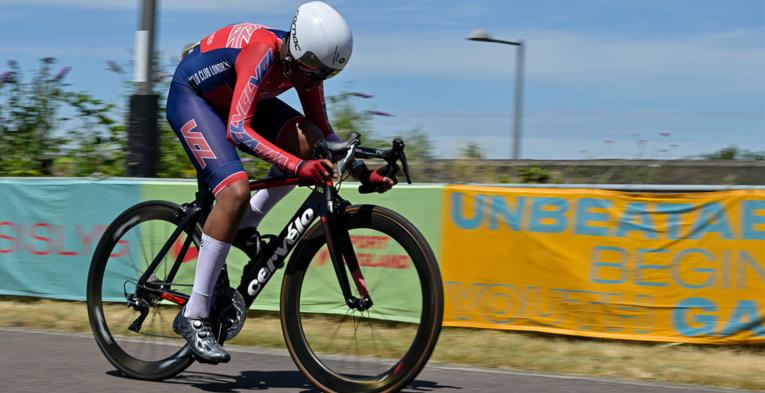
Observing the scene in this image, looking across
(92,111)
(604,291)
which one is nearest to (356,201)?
(604,291)

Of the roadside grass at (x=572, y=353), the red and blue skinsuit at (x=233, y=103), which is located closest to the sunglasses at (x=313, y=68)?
the red and blue skinsuit at (x=233, y=103)

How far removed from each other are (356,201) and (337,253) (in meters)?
3.14

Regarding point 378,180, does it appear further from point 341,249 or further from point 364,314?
point 364,314

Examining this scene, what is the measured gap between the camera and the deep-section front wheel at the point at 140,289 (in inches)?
223

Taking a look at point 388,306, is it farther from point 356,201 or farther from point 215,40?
point 356,201

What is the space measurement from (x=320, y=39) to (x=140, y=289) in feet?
6.08

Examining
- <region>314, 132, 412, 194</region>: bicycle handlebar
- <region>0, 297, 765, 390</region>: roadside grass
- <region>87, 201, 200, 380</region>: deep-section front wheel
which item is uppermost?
<region>314, 132, 412, 194</region>: bicycle handlebar

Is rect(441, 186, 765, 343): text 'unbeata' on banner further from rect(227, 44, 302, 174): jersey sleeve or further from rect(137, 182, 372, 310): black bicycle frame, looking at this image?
rect(227, 44, 302, 174): jersey sleeve

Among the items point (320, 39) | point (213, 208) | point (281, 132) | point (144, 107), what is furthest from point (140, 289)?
point (144, 107)

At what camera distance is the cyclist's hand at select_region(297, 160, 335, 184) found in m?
4.80

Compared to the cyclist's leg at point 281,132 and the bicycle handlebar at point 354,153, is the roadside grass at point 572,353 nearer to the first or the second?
the cyclist's leg at point 281,132

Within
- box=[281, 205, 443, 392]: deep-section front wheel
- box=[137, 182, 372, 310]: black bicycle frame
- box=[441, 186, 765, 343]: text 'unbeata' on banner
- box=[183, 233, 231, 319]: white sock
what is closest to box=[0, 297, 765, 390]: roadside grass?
box=[441, 186, 765, 343]: text 'unbeata' on banner

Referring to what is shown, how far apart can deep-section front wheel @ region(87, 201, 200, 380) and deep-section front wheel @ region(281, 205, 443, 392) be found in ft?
2.41

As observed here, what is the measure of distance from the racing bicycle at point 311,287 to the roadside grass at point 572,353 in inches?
11.9
